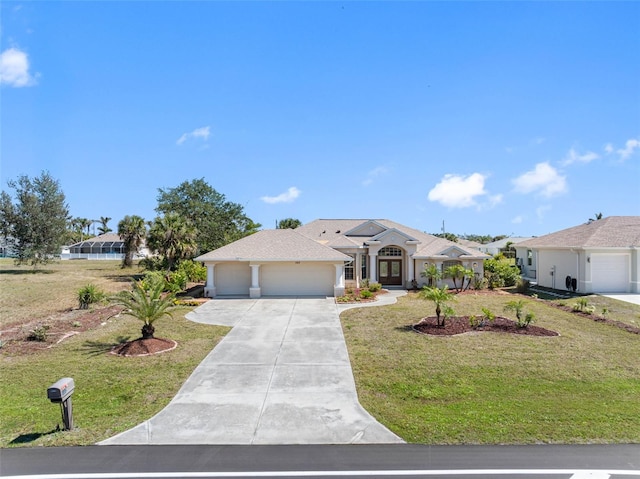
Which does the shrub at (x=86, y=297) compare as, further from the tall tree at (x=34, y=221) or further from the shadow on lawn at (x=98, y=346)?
the tall tree at (x=34, y=221)

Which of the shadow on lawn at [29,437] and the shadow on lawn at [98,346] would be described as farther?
the shadow on lawn at [98,346]

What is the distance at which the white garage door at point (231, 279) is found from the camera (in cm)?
2280

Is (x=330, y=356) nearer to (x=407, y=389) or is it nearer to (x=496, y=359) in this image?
(x=407, y=389)

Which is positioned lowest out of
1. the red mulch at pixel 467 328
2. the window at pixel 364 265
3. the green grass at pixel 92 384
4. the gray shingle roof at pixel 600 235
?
the green grass at pixel 92 384

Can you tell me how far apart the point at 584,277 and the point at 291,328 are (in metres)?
18.2

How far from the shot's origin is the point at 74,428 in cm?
651

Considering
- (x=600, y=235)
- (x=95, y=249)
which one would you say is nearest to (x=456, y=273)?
(x=600, y=235)

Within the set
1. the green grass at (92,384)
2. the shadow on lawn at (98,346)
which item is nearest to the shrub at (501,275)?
the green grass at (92,384)

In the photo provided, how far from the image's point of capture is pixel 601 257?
22.3 m

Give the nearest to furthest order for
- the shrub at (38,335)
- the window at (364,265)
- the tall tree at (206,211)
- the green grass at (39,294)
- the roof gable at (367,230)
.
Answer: the shrub at (38,335) → the green grass at (39,294) → the window at (364,265) → the roof gable at (367,230) → the tall tree at (206,211)

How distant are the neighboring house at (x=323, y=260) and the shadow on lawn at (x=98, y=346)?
9.95 meters

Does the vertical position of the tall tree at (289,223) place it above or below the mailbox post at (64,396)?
above

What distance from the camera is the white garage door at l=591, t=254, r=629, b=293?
73.2 ft

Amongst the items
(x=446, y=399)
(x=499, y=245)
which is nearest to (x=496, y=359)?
(x=446, y=399)
